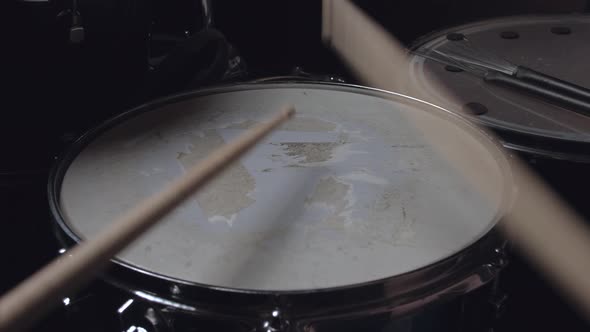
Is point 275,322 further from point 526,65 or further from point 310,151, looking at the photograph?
point 526,65

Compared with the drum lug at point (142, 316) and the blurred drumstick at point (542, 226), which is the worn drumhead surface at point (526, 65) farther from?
the drum lug at point (142, 316)

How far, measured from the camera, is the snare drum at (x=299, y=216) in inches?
18.9

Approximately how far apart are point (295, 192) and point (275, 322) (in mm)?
192

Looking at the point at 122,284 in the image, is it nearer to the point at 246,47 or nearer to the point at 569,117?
the point at 569,117

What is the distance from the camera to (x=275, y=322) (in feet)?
1.52

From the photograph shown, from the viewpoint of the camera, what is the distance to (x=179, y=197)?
0.44 meters

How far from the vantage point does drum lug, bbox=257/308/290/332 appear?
1.52 ft

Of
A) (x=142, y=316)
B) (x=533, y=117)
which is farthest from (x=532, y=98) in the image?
(x=142, y=316)

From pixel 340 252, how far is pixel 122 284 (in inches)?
7.6

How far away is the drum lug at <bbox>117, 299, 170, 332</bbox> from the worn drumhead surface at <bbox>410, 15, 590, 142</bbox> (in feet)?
1.59

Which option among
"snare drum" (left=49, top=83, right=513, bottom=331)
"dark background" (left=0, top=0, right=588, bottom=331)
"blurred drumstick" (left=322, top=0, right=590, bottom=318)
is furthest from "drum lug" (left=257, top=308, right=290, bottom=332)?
"dark background" (left=0, top=0, right=588, bottom=331)

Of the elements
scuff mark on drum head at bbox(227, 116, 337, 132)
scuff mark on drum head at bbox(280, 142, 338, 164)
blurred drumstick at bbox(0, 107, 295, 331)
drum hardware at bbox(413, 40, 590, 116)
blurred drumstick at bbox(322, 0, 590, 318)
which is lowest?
blurred drumstick at bbox(322, 0, 590, 318)

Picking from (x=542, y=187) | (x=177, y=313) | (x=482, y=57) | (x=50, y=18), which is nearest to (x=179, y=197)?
(x=177, y=313)

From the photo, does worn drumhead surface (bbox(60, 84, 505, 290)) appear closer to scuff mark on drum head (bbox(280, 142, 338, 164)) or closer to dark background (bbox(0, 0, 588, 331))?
scuff mark on drum head (bbox(280, 142, 338, 164))
